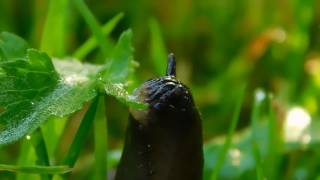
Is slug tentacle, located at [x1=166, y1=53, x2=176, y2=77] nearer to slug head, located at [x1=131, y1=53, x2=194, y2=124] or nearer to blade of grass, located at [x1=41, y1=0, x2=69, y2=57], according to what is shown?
slug head, located at [x1=131, y1=53, x2=194, y2=124]

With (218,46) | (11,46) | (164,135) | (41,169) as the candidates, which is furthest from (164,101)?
(218,46)

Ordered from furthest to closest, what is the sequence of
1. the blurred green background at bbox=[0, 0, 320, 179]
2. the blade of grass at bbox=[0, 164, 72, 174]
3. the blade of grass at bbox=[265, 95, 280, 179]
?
the blurred green background at bbox=[0, 0, 320, 179] < the blade of grass at bbox=[265, 95, 280, 179] < the blade of grass at bbox=[0, 164, 72, 174]

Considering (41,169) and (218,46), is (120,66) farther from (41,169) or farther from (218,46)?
(218,46)

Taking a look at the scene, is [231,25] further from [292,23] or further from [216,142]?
[216,142]

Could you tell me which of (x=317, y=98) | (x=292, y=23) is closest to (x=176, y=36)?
(x=292, y=23)

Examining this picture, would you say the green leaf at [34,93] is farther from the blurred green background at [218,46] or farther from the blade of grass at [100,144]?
the blurred green background at [218,46]

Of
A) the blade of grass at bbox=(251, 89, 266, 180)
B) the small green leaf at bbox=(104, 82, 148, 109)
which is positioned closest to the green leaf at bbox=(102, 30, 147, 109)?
the small green leaf at bbox=(104, 82, 148, 109)
